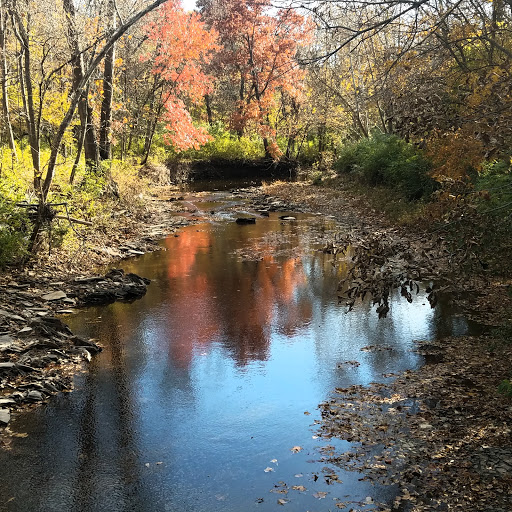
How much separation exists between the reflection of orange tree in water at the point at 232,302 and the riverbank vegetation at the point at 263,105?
10.2 ft

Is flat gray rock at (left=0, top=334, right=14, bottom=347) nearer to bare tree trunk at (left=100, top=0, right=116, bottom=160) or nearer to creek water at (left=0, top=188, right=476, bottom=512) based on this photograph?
creek water at (left=0, top=188, right=476, bottom=512)

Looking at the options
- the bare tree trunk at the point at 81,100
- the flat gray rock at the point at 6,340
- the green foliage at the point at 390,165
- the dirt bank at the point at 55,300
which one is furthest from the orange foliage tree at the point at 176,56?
the flat gray rock at the point at 6,340

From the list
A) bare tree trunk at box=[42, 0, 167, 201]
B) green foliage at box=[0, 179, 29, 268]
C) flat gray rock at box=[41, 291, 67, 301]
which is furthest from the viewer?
bare tree trunk at box=[42, 0, 167, 201]

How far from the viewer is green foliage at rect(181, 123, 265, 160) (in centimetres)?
3744

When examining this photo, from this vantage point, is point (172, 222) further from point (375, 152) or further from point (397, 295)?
point (397, 295)

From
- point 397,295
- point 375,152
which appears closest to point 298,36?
point 375,152

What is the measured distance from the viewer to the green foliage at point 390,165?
19031 millimetres

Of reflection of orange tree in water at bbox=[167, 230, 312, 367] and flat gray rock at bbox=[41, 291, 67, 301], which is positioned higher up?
flat gray rock at bbox=[41, 291, 67, 301]

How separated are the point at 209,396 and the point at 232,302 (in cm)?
420

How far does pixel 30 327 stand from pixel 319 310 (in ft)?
18.1

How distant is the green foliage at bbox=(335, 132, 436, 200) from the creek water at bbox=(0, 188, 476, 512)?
707 cm

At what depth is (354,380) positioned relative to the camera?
765 centimetres

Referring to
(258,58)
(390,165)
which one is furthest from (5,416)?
(258,58)

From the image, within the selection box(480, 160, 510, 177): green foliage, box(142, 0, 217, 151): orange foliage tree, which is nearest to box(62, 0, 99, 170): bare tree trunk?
box(142, 0, 217, 151): orange foliage tree
